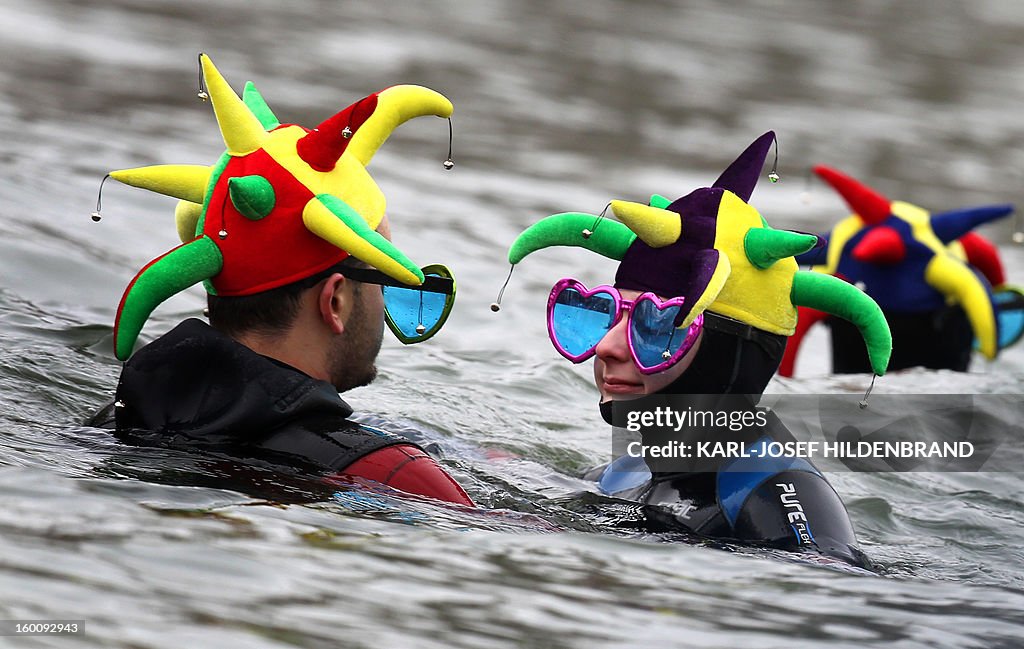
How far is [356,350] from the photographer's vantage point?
4.28 metres

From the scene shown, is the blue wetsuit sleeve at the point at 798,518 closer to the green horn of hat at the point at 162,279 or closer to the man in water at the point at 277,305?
the man in water at the point at 277,305

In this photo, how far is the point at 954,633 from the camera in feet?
11.3

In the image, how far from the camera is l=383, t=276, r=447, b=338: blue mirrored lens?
4324 mm

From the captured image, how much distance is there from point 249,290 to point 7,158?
5887 millimetres

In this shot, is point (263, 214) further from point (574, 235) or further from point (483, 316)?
point (483, 316)

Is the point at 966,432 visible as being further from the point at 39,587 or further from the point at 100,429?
the point at 39,587

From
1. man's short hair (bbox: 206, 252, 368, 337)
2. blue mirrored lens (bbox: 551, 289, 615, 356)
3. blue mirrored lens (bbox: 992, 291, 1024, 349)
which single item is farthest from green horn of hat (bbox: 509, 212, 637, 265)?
blue mirrored lens (bbox: 992, 291, 1024, 349)

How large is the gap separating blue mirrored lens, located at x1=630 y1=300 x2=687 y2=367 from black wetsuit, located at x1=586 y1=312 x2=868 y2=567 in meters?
0.14

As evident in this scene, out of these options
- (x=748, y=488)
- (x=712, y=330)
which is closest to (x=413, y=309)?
(x=712, y=330)

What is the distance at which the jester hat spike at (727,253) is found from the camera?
4215 millimetres

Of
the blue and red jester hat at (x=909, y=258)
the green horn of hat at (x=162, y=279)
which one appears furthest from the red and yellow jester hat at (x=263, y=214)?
the blue and red jester hat at (x=909, y=258)

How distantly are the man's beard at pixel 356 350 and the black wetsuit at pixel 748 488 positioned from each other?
73 cm

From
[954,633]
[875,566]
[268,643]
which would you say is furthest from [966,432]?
[268,643]
